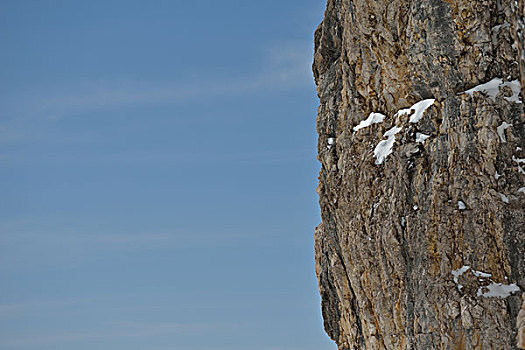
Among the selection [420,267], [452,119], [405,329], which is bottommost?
[405,329]

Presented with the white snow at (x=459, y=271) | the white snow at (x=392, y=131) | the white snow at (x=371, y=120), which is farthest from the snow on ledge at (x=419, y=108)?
the white snow at (x=459, y=271)

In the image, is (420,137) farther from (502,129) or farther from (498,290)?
(498,290)

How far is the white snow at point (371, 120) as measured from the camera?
29.6 m

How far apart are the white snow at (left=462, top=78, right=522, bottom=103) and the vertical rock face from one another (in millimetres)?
37

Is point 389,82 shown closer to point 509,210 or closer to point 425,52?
point 425,52

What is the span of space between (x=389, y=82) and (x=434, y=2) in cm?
394

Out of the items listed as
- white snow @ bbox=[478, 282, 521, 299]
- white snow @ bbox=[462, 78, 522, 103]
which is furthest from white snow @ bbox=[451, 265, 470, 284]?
white snow @ bbox=[462, 78, 522, 103]

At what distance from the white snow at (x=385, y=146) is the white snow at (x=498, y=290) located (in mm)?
6570

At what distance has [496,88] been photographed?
80.9 ft

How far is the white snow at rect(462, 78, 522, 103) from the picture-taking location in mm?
24312

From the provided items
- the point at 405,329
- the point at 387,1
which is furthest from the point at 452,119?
the point at 405,329

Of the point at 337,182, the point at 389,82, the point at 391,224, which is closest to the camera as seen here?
the point at 391,224

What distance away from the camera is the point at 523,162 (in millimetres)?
23875

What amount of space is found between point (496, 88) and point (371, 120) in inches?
250
